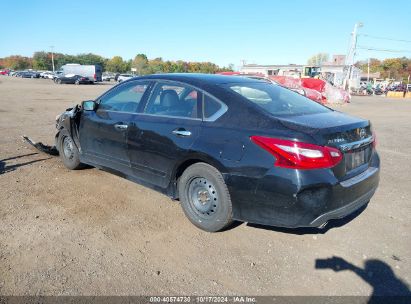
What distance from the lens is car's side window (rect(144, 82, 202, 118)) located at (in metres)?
3.74

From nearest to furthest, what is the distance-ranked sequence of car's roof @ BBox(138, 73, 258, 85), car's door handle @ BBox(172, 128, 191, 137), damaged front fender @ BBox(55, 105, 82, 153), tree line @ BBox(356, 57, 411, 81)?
car's door handle @ BBox(172, 128, 191, 137), car's roof @ BBox(138, 73, 258, 85), damaged front fender @ BBox(55, 105, 82, 153), tree line @ BBox(356, 57, 411, 81)

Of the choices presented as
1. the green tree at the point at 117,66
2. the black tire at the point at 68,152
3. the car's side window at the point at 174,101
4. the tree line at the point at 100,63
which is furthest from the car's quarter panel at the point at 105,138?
the green tree at the point at 117,66

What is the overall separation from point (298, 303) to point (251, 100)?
6.21 ft

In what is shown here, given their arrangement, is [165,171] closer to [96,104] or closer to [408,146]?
[96,104]

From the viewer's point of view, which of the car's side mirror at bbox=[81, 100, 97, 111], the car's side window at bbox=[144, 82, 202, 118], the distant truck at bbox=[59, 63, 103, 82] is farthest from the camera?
the distant truck at bbox=[59, 63, 103, 82]

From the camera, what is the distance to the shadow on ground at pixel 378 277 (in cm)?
267

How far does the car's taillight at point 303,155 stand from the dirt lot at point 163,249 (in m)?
0.93

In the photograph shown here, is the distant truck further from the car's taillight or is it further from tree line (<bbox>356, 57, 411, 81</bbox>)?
tree line (<bbox>356, 57, 411, 81</bbox>)

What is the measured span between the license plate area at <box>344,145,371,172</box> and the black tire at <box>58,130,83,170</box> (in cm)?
388

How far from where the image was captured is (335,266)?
3.09 metres

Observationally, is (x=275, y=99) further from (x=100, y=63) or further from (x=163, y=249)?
(x=100, y=63)

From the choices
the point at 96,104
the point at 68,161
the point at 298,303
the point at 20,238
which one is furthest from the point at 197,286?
the point at 68,161

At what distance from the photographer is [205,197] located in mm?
3574

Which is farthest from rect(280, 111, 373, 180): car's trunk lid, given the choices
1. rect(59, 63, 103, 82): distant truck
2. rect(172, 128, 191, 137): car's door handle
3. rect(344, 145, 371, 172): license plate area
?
rect(59, 63, 103, 82): distant truck
